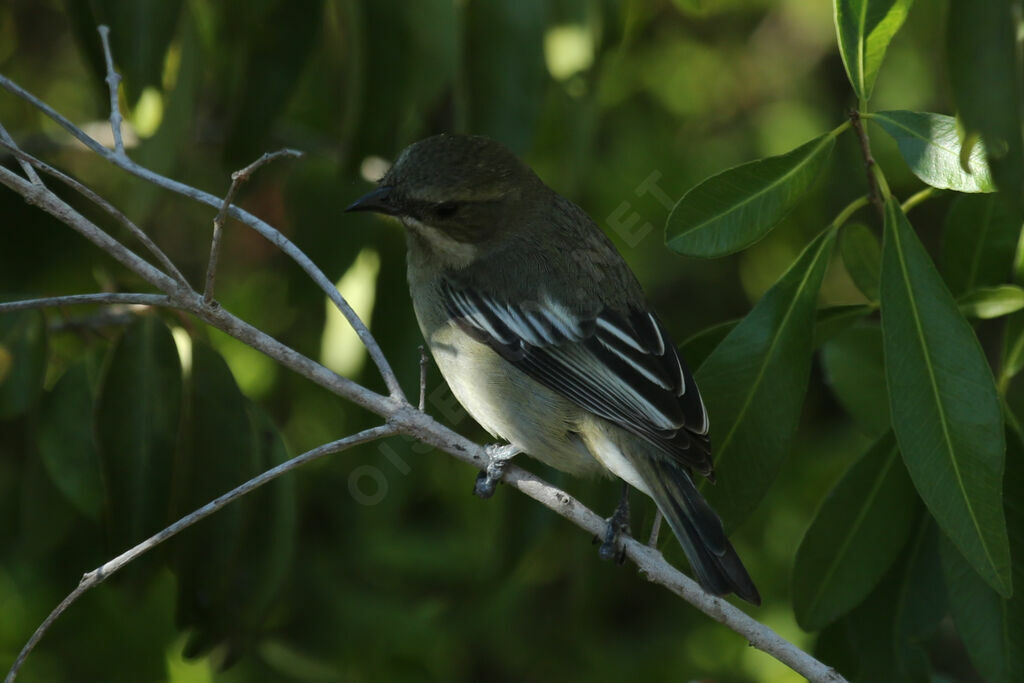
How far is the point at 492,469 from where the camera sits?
2.89 m

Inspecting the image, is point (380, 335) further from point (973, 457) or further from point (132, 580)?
point (973, 457)

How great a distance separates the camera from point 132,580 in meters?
3.38

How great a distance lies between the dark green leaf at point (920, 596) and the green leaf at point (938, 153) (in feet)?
3.39

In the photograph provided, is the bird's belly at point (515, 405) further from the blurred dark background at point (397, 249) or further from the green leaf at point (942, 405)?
the green leaf at point (942, 405)

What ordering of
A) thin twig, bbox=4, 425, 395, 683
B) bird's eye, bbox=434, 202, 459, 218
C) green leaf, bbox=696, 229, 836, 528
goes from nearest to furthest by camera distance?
thin twig, bbox=4, 425, 395, 683, green leaf, bbox=696, 229, 836, 528, bird's eye, bbox=434, 202, 459, 218

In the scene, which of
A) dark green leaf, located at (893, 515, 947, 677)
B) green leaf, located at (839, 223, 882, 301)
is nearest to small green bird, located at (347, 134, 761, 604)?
green leaf, located at (839, 223, 882, 301)

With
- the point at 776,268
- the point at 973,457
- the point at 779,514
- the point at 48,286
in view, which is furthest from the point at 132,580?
the point at 776,268

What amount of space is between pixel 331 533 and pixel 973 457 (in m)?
3.27

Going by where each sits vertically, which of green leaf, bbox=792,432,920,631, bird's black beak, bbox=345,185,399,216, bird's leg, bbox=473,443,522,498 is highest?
bird's black beak, bbox=345,185,399,216

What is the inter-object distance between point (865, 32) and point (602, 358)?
47.1 inches

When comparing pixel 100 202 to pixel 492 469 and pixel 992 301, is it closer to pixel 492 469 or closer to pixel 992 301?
pixel 492 469

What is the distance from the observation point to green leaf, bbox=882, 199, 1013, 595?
2.25 m

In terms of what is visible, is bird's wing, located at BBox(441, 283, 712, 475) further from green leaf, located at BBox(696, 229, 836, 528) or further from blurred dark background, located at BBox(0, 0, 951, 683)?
blurred dark background, located at BBox(0, 0, 951, 683)

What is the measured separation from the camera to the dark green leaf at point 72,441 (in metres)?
3.16
